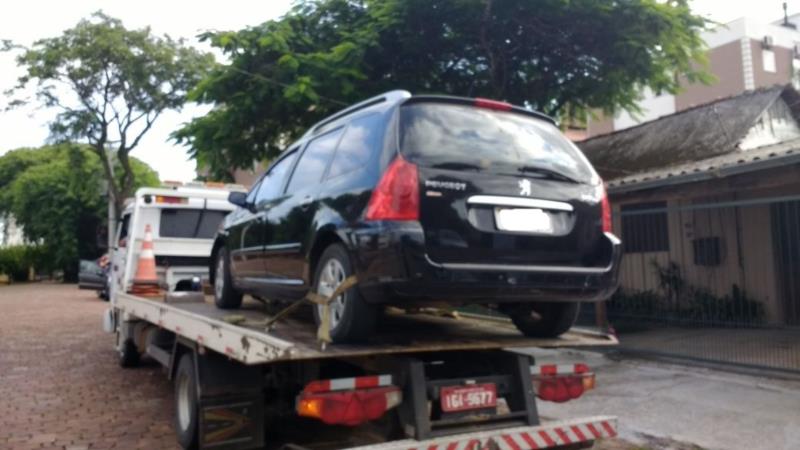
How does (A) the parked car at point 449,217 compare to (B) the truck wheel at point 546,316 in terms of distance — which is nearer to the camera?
(A) the parked car at point 449,217

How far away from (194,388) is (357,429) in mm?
1452

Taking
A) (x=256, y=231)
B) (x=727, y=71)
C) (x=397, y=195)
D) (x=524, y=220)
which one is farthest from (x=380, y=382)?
(x=727, y=71)

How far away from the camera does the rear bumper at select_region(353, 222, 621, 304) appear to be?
3809 mm

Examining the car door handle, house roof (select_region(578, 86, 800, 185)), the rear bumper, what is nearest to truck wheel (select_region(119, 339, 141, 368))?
the car door handle

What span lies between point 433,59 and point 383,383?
9.59m

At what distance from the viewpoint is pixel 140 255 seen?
869 cm

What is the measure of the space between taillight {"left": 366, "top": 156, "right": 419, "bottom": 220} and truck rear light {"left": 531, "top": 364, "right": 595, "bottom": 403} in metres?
1.47

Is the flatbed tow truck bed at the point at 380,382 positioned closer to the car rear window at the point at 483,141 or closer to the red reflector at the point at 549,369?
the red reflector at the point at 549,369

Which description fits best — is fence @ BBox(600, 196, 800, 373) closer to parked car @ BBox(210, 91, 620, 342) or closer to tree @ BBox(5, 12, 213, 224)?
parked car @ BBox(210, 91, 620, 342)

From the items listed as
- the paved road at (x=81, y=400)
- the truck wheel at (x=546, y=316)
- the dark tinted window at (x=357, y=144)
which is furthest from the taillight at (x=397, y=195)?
the paved road at (x=81, y=400)

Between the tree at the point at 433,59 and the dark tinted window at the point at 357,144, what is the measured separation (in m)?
6.45

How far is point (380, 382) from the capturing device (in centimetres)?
393

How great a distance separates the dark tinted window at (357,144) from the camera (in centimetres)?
428

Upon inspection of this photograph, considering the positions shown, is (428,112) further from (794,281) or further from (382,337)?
(794,281)
